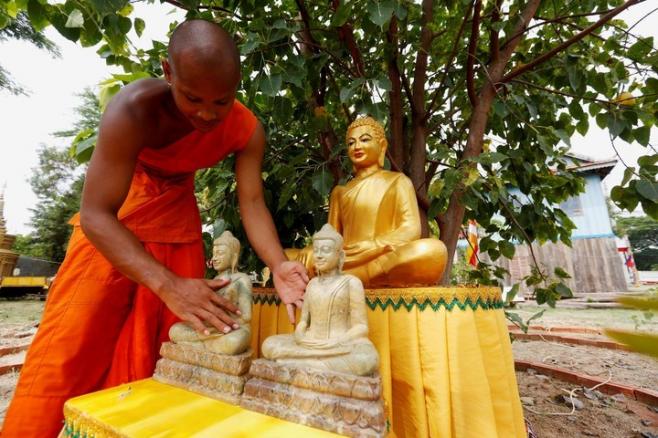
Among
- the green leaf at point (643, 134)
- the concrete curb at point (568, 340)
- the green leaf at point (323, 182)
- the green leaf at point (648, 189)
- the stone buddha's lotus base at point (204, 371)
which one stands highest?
the green leaf at point (643, 134)

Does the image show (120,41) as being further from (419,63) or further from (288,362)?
(419,63)

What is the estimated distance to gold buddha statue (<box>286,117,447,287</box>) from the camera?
176 cm

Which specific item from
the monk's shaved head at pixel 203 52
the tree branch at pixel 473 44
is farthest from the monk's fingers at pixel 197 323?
the tree branch at pixel 473 44

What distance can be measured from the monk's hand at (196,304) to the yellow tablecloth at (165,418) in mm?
260

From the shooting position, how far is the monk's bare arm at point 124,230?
1.33 metres

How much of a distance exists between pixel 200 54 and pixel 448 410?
1.74 meters

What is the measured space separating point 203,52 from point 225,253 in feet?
3.11

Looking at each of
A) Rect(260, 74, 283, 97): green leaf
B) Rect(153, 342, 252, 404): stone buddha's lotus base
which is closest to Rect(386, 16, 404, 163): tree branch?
Rect(260, 74, 283, 97): green leaf

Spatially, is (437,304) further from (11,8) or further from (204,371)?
(11,8)

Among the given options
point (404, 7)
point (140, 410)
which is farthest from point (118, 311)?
point (404, 7)

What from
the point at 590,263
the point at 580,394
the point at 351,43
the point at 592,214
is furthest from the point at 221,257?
the point at 592,214

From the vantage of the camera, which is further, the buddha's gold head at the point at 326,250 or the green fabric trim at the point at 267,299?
the green fabric trim at the point at 267,299

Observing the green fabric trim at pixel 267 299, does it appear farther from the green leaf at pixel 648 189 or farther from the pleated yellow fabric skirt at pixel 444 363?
the green leaf at pixel 648 189

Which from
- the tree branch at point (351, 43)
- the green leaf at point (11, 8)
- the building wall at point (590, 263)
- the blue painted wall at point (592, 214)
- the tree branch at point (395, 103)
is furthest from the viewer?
the blue painted wall at point (592, 214)
